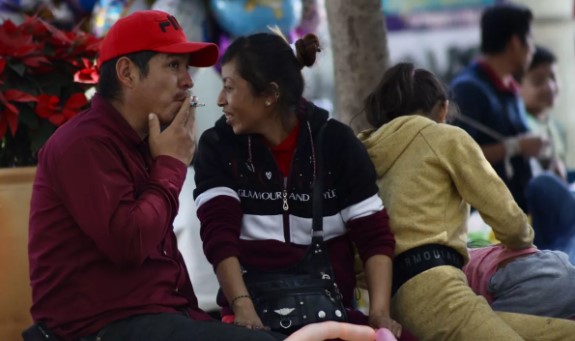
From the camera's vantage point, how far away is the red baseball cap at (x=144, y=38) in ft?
11.4

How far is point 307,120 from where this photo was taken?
13.0 feet

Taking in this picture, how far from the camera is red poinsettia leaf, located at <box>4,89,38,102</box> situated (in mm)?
4400

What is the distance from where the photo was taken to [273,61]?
390cm

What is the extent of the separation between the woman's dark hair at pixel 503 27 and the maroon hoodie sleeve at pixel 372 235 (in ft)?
10.2

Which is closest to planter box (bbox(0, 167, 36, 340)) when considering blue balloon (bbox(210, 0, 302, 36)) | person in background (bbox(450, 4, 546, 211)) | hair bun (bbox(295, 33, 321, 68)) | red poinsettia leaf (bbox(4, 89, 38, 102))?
red poinsettia leaf (bbox(4, 89, 38, 102))

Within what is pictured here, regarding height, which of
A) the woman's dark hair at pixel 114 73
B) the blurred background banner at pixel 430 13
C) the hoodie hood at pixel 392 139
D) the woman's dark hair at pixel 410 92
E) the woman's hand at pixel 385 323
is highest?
the woman's dark hair at pixel 114 73

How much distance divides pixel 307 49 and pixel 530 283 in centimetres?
118

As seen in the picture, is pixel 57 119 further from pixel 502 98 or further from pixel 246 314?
pixel 502 98

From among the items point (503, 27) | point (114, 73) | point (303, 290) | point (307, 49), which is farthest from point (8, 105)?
point (503, 27)

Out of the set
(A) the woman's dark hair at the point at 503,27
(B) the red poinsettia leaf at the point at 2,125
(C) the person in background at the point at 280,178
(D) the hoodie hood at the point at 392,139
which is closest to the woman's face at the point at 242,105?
(C) the person in background at the point at 280,178

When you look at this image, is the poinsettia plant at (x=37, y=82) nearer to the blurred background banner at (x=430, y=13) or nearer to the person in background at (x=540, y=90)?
the person in background at (x=540, y=90)

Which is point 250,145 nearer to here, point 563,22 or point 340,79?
point 340,79

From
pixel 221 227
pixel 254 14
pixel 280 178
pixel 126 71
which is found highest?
pixel 126 71

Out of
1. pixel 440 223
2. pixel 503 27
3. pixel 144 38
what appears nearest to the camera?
pixel 144 38
